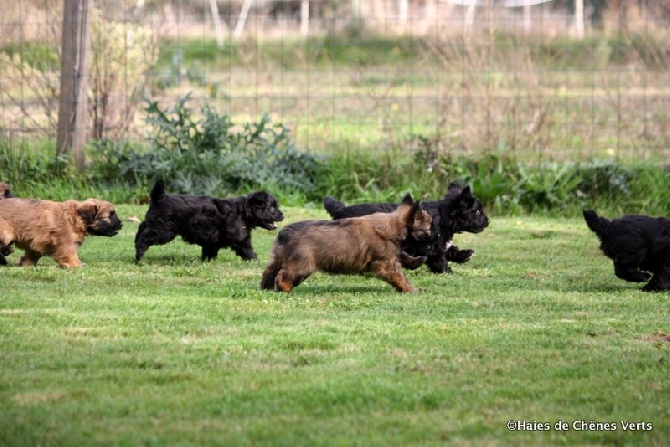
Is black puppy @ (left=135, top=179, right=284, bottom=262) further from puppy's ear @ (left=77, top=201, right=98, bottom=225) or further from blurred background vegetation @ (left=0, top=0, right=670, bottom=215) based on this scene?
blurred background vegetation @ (left=0, top=0, right=670, bottom=215)

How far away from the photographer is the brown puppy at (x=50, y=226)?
32.2 ft

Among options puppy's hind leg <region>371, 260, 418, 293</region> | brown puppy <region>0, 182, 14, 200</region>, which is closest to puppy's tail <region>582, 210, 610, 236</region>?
puppy's hind leg <region>371, 260, 418, 293</region>

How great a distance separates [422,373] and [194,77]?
9.77m

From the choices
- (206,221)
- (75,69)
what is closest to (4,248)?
(206,221)

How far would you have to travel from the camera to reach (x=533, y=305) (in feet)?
28.0

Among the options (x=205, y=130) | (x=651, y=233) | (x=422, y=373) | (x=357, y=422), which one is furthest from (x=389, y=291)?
(x=205, y=130)

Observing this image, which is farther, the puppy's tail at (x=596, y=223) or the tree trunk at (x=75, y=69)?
the tree trunk at (x=75, y=69)

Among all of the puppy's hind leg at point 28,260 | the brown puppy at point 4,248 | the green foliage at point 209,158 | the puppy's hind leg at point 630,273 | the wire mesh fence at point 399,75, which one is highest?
the wire mesh fence at point 399,75

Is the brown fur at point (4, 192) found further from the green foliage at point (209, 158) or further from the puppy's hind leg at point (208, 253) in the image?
the green foliage at point (209, 158)

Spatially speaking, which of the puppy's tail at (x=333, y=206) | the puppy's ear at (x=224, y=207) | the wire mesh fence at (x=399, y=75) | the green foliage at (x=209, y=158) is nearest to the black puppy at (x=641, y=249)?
the puppy's tail at (x=333, y=206)

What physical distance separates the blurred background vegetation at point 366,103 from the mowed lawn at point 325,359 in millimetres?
4636

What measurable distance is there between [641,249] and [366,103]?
257 inches

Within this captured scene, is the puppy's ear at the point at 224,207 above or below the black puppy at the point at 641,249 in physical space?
above

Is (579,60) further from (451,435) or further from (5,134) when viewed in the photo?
(451,435)
